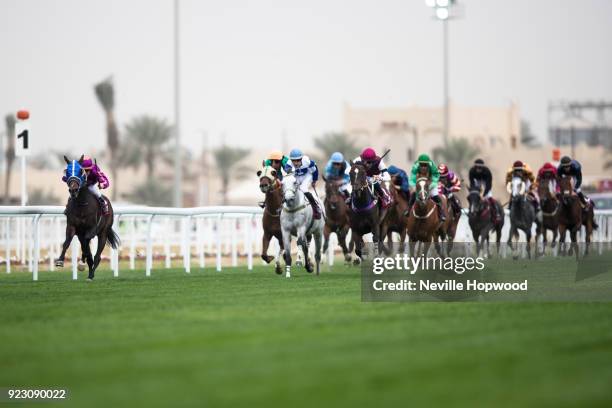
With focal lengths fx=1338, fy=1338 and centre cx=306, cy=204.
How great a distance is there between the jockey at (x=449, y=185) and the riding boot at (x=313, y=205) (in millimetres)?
3380

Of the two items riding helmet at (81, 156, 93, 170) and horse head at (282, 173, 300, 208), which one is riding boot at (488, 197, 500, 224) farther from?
riding helmet at (81, 156, 93, 170)

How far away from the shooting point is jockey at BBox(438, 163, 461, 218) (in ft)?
79.8

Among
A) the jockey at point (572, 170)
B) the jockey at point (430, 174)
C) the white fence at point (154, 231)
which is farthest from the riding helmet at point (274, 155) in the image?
the jockey at point (572, 170)

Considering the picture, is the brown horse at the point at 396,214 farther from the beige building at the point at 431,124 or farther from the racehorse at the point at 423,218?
the beige building at the point at 431,124

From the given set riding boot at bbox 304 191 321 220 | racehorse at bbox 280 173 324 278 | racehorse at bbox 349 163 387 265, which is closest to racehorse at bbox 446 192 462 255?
racehorse at bbox 349 163 387 265

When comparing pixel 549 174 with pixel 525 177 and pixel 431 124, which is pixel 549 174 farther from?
pixel 431 124

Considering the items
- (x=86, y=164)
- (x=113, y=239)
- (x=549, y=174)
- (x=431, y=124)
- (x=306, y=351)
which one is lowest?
(x=306, y=351)

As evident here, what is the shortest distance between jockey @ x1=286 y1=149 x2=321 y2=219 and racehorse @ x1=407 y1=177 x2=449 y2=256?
61.8 inches

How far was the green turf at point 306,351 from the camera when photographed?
7379 millimetres

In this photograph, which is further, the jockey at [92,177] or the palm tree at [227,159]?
the palm tree at [227,159]

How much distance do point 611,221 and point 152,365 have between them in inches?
1175

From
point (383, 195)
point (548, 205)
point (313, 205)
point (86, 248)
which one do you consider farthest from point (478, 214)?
point (86, 248)

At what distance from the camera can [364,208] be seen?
70.1ft

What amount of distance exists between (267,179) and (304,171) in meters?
0.85
